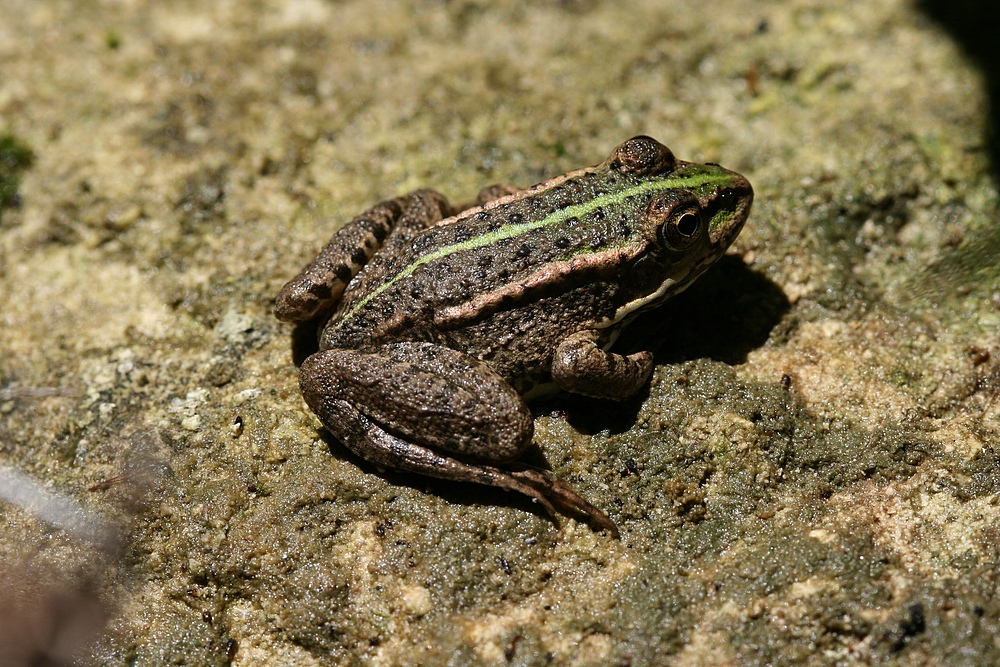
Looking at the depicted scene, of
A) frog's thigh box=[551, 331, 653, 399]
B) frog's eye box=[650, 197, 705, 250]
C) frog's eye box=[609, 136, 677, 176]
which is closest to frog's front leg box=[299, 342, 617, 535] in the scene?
frog's thigh box=[551, 331, 653, 399]

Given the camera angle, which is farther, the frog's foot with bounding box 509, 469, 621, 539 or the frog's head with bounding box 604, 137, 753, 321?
the frog's head with bounding box 604, 137, 753, 321

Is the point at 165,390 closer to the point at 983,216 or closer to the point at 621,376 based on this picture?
the point at 621,376

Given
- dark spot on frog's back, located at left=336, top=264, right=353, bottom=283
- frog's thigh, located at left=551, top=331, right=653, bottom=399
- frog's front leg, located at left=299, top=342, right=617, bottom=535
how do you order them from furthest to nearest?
dark spot on frog's back, located at left=336, top=264, right=353, bottom=283 < frog's thigh, located at left=551, top=331, right=653, bottom=399 < frog's front leg, located at left=299, top=342, right=617, bottom=535

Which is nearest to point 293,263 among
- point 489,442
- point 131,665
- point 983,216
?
point 489,442

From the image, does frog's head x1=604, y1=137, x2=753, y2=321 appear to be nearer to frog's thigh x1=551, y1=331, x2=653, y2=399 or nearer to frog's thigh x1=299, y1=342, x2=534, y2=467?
frog's thigh x1=551, y1=331, x2=653, y2=399

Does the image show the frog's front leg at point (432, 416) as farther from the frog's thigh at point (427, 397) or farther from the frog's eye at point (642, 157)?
the frog's eye at point (642, 157)

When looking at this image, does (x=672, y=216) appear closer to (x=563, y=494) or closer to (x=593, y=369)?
(x=593, y=369)

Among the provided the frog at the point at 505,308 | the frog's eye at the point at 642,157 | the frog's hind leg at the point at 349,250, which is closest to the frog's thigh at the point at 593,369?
the frog at the point at 505,308
